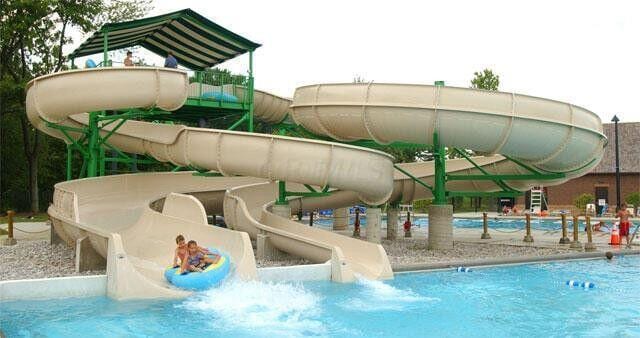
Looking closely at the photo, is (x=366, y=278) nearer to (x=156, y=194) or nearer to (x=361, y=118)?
(x=361, y=118)

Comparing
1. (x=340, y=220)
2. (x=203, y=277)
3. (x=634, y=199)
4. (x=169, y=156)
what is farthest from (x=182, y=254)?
(x=634, y=199)

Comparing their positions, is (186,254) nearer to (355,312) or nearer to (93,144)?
(355,312)

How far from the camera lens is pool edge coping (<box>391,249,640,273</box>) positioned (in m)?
13.5

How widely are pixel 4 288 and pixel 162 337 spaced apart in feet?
10.3

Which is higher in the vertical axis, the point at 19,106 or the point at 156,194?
the point at 19,106

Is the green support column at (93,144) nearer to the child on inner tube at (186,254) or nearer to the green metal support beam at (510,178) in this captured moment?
the child on inner tube at (186,254)

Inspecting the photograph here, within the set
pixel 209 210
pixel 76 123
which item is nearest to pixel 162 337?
pixel 209 210

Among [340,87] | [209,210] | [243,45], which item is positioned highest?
[243,45]

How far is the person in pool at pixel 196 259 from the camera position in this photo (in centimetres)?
1098

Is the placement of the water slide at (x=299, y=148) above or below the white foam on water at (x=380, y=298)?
above

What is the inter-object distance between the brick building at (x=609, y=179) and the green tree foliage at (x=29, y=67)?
30731mm

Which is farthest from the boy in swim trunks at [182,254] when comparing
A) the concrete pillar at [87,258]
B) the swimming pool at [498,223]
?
the swimming pool at [498,223]

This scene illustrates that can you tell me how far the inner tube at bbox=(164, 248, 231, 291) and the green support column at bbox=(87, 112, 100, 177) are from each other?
10.3m

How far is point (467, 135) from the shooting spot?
15.5 metres
